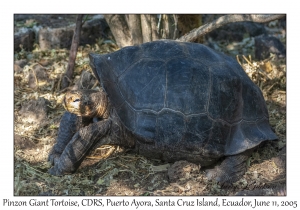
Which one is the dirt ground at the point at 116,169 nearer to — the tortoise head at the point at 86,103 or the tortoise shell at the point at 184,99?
the tortoise shell at the point at 184,99

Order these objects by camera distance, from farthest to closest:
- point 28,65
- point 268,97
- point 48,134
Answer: point 28,65, point 268,97, point 48,134

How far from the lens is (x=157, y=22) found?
7320 millimetres

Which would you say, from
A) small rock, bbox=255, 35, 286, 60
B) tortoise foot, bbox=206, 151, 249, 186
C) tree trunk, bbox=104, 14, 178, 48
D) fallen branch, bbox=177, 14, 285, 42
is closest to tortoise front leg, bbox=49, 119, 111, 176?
tortoise foot, bbox=206, 151, 249, 186

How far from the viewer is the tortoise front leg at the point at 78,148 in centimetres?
487

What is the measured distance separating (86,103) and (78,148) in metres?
0.52

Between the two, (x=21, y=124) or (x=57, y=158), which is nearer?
(x=57, y=158)

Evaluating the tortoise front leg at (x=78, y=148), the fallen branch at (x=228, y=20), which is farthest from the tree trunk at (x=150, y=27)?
the tortoise front leg at (x=78, y=148)

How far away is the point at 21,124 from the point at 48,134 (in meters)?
0.48

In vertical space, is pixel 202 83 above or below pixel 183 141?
above

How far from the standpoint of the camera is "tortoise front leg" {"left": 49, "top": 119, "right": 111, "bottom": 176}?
192 inches

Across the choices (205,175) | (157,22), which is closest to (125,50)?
(205,175)

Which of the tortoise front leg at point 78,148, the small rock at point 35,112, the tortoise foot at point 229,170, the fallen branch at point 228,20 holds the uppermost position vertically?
the fallen branch at point 228,20

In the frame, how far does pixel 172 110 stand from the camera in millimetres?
4789
